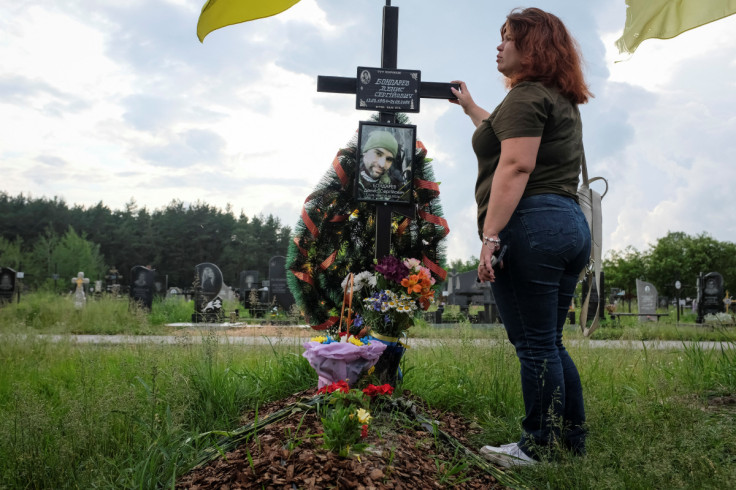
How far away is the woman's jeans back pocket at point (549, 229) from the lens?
248 cm

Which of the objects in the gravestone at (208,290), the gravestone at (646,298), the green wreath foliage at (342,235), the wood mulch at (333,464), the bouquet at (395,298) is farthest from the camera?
the gravestone at (646,298)

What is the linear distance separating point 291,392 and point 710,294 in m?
16.5

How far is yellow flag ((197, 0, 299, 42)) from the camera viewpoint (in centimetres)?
364

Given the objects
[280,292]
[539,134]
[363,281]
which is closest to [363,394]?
[363,281]

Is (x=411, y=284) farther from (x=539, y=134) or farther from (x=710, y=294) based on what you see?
(x=710, y=294)

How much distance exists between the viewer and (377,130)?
4309 mm

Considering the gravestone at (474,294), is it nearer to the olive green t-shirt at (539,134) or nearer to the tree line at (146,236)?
the olive green t-shirt at (539,134)

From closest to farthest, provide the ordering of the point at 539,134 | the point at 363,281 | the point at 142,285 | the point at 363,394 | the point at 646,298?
the point at 539,134
the point at 363,394
the point at 363,281
the point at 142,285
the point at 646,298

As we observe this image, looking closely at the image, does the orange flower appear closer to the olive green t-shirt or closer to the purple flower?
the purple flower

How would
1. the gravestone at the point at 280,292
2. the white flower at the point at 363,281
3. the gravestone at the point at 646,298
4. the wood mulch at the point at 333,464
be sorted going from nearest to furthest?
the wood mulch at the point at 333,464
the white flower at the point at 363,281
the gravestone at the point at 280,292
the gravestone at the point at 646,298

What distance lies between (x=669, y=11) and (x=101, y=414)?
4.41m

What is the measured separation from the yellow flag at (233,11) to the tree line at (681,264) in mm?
35973

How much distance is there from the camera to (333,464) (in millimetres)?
2176

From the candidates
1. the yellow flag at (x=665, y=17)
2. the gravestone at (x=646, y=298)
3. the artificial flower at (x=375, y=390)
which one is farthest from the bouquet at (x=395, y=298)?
the gravestone at (x=646, y=298)
